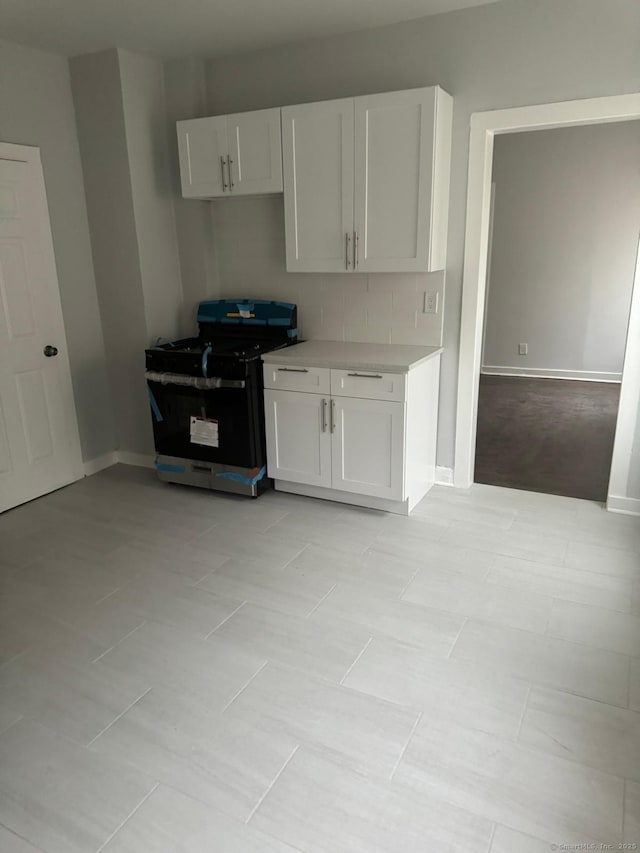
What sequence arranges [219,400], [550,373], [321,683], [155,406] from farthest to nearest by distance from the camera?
1. [550,373]
2. [155,406]
3. [219,400]
4. [321,683]

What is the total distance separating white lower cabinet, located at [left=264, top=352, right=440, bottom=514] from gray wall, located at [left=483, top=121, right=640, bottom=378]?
11.4 ft

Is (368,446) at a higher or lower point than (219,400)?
lower

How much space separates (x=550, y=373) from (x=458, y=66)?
13.5 feet

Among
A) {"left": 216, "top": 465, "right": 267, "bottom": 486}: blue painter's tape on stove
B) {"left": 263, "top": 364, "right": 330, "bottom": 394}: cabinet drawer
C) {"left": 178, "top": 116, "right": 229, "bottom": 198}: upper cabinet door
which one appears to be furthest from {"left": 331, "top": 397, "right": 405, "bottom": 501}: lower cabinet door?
{"left": 178, "top": 116, "right": 229, "bottom": 198}: upper cabinet door

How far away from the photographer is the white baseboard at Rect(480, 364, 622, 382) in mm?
6348

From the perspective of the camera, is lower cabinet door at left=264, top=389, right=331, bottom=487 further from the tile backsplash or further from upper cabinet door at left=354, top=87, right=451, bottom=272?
upper cabinet door at left=354, top=87, right=451, bottom=272

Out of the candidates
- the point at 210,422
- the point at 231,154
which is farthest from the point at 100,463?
the point at 231,154

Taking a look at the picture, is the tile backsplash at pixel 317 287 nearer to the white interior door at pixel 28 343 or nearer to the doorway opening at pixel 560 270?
the white interior door at pixel 28 343

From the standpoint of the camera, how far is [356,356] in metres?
3.29

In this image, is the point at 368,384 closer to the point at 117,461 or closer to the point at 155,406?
the point at 155,406

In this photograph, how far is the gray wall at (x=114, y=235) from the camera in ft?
11.8

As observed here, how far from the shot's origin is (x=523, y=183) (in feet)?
20.5

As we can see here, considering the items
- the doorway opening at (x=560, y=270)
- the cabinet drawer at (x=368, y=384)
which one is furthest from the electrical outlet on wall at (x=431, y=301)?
the doorway opening at (x=560, y=270)

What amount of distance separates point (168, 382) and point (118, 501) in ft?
2.61
